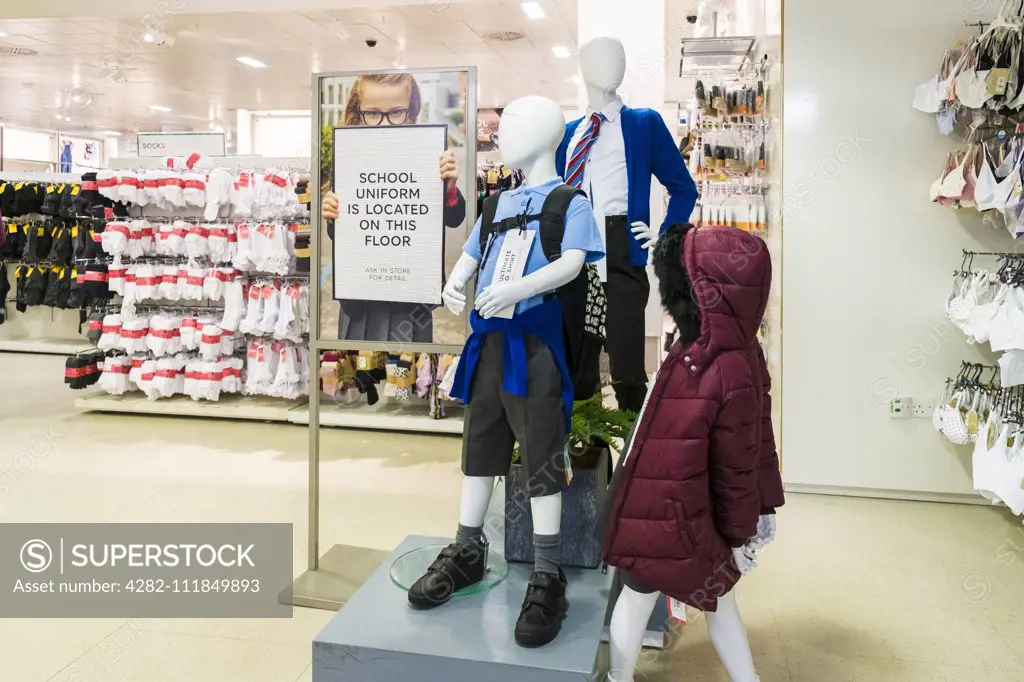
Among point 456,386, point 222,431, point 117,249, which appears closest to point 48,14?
point 117,249

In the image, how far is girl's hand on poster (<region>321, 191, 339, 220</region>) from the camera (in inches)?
109

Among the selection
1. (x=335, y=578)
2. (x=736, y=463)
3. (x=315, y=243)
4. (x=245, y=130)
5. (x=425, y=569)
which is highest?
(x=245, y=130)

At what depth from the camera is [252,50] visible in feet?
32.3

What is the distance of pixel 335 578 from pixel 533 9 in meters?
6.42

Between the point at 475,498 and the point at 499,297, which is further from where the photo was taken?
the point at 475,498

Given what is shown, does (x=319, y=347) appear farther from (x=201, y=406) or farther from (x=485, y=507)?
(x=201, y=406)

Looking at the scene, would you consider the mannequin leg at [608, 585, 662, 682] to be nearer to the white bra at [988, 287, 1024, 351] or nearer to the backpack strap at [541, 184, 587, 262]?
the backpack strap at [541, 184, 587, 262]

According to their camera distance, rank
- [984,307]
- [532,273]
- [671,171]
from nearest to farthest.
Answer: [532,273], [671,171], [984,307]

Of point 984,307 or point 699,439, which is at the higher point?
point 984,307

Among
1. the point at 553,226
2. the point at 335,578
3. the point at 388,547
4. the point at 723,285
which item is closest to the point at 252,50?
the point at 388,547

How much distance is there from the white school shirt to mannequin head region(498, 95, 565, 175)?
→ 1.46ft

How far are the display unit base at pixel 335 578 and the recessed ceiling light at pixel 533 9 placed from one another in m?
6.00

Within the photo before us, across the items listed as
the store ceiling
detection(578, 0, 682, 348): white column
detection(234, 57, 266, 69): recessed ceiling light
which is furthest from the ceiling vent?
detection(578, 0, 682, 348): white column

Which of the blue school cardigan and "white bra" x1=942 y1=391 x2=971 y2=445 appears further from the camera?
"white bra" x1=942 y1=391 x2=971 y2=445
